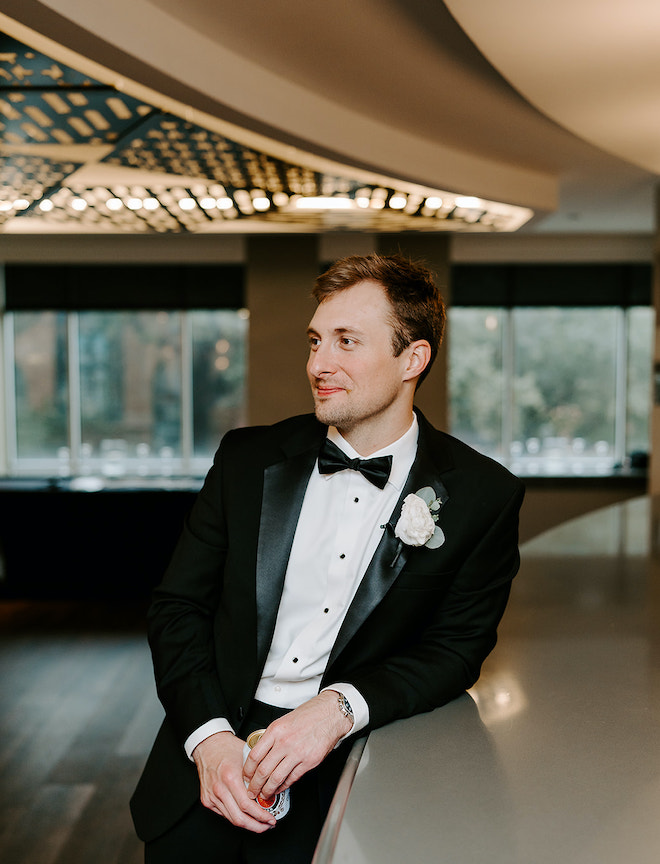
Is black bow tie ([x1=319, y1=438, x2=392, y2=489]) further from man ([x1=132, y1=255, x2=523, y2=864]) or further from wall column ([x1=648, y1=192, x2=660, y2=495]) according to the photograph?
wall column ([x1=648, y1=192, x2=660, y2=495])

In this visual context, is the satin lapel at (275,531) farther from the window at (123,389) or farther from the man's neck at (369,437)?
the window at (123,389)

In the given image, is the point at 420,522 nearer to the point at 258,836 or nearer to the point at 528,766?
the point at 528,766

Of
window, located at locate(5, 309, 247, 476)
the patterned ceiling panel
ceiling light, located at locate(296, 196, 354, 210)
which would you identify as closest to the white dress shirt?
the patterned ceiling panel

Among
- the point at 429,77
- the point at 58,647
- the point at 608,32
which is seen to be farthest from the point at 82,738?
the point at 608,32

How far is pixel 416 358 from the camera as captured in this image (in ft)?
5.48

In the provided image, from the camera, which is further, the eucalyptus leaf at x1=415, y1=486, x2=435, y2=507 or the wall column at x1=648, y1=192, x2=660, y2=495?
the wall column at x1=648, y1=192, x2=660, y2=495

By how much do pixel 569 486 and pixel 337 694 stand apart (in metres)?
7.31

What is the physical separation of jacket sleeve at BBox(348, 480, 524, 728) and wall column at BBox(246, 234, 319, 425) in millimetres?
5817

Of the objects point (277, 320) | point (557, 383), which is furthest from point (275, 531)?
point (557, 383)

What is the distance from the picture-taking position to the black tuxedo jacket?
1495 mm

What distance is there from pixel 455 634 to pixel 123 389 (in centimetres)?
875

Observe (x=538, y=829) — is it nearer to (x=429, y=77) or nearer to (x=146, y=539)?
(x=429, y=77)

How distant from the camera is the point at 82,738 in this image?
12.2 feet

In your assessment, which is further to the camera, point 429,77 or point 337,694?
point 429,77
